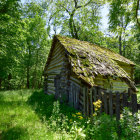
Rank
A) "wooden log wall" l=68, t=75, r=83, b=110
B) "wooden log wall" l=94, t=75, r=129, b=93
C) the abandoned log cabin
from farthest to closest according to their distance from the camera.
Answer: "wooden log wall" l=94, t=75, r=129, b=93, "wooden log wall" l=68, t=75, r=83, b=110, the abandoned log cabin

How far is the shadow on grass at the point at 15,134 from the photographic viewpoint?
3627 millimetres

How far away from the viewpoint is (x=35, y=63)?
22625 millimetres

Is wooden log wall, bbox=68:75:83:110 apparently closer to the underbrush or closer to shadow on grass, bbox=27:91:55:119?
shadow on grass, bbox=27:91:55:119

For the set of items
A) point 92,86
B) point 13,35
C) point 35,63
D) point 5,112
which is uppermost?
point 13,35

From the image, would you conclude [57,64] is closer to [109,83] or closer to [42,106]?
[42,106]

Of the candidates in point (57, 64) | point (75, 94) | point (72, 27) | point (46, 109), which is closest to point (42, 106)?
point (46, 109)

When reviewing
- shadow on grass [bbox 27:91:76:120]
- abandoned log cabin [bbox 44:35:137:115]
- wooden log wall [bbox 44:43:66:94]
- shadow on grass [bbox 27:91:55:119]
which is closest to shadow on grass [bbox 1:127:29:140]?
shadow on grass [bbox 27:91:76:120]

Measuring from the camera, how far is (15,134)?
3.79 metres

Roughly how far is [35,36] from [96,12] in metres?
12.9

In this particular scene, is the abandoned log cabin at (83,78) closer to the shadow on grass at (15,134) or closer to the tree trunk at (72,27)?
the shadow on grass at (15,134)

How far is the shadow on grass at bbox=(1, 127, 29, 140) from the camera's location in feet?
11.9

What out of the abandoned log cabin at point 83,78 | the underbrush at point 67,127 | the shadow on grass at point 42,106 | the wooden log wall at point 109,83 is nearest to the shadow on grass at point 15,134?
the underbrush at point 67,127

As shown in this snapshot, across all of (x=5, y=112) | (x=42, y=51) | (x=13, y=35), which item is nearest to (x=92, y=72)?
(x=5, y=112)

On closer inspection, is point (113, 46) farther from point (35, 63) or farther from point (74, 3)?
point (35, 63)
